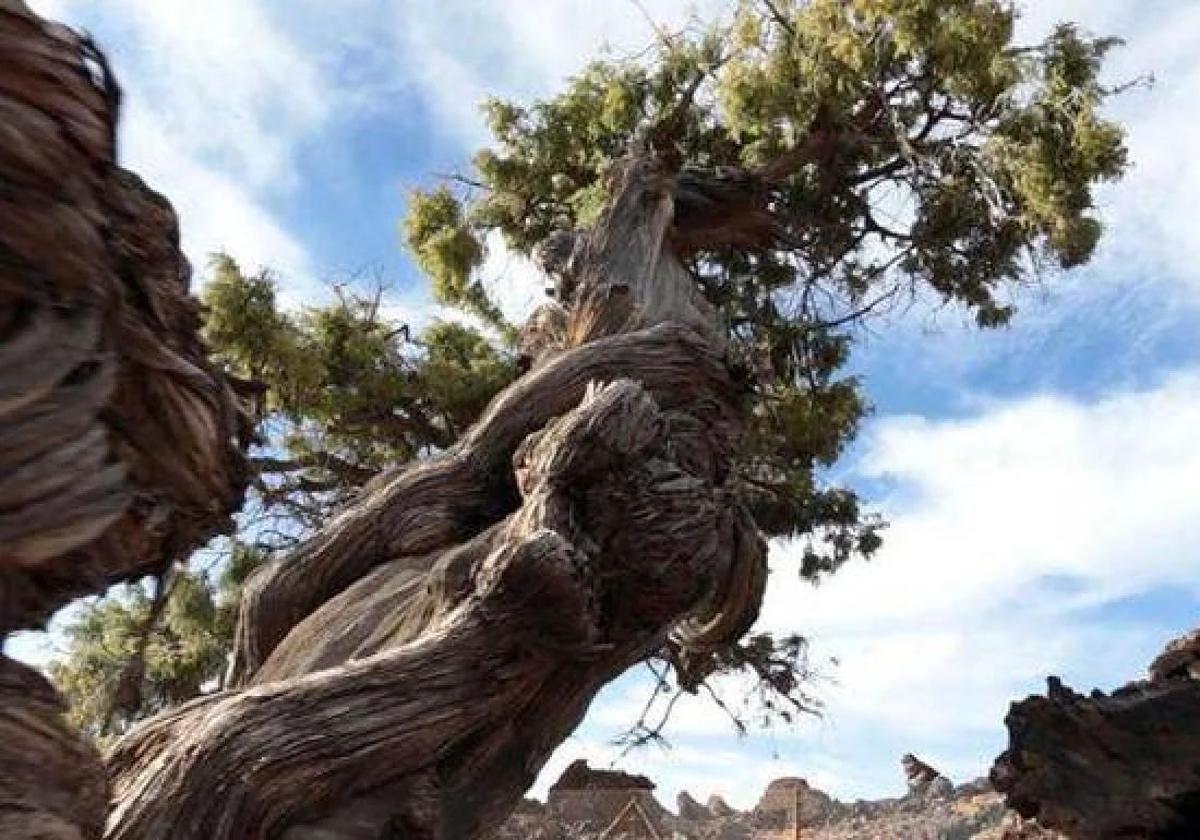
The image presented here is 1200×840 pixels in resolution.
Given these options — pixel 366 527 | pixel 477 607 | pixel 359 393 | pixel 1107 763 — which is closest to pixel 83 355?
pixel 477 607

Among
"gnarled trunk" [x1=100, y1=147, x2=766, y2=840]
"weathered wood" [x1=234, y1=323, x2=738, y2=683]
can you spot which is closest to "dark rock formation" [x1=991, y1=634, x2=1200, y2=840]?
"gnarled trunk" [x1=100, y1=147, x2=766, y2=840]

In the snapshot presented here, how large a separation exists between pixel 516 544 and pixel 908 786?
24.9ft

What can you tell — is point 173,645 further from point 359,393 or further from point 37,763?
point 37,763

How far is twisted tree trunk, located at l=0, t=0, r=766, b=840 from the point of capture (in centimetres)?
138

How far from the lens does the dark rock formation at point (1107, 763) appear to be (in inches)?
185

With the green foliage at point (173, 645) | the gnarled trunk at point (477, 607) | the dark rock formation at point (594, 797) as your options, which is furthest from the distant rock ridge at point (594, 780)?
the gnarled trunk at point (477, 607)

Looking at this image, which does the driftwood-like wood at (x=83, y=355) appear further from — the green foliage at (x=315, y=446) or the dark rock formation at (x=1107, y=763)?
the green foliage at (x=315, y=446)

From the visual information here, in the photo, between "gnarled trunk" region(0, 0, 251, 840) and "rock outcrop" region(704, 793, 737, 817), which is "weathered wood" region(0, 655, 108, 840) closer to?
"gnarled trunk" region(0, 0, 251, 840)

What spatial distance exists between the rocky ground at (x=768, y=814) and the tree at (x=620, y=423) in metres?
0.91

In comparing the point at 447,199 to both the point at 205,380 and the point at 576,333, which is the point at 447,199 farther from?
the point at 205,380

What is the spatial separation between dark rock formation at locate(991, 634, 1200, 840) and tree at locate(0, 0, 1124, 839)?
1083mm

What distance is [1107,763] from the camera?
15.7 ft

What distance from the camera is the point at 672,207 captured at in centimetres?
595

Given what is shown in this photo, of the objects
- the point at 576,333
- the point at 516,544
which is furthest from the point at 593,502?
the point at 576,333
